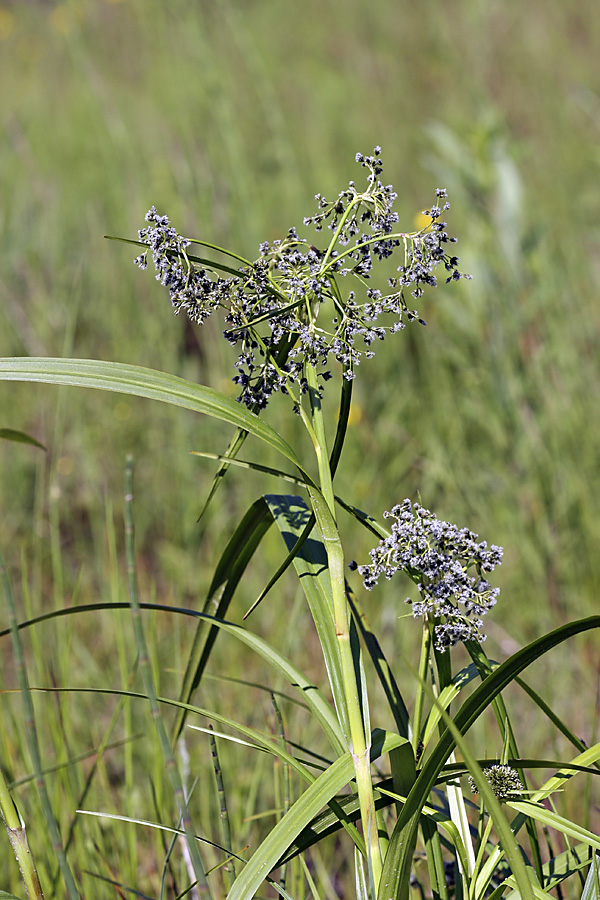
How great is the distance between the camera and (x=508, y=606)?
1839 millimetres

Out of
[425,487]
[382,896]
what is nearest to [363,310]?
[382,896]

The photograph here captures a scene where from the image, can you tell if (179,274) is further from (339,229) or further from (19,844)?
(19,844)

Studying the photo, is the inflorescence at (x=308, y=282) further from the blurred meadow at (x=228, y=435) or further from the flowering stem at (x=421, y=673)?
the blurred meadow at (x=228, y=435)

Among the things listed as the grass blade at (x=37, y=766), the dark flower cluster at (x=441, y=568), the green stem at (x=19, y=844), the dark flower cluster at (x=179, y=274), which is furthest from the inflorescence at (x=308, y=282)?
the green stem at (x=19, y=844)

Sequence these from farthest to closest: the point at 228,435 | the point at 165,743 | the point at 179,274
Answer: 1. the point at 228,435
2. the point at 179,274
3. the point at 165,743

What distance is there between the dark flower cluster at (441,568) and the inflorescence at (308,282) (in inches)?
5.3

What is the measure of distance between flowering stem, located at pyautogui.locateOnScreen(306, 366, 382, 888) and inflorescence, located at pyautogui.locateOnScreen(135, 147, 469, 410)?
0.11 ft

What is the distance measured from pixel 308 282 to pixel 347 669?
11.4 inches

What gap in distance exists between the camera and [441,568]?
56 centimetres

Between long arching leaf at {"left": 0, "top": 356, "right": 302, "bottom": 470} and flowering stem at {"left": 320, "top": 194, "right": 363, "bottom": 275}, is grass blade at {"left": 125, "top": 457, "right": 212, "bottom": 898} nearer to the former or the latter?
long arching leaf at {"left": 0, "top": 356, "right": 302, "bottom": 470}

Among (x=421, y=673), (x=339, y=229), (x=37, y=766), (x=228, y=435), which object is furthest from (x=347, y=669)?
(x=228, y=435)

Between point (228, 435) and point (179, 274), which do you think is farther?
point (228, 435)

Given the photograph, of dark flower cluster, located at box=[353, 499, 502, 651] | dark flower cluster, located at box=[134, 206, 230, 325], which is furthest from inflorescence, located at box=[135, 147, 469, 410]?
dark flower cluster, located at box=[353, 499, 502, 651]

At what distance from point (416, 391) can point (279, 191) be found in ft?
5.87
